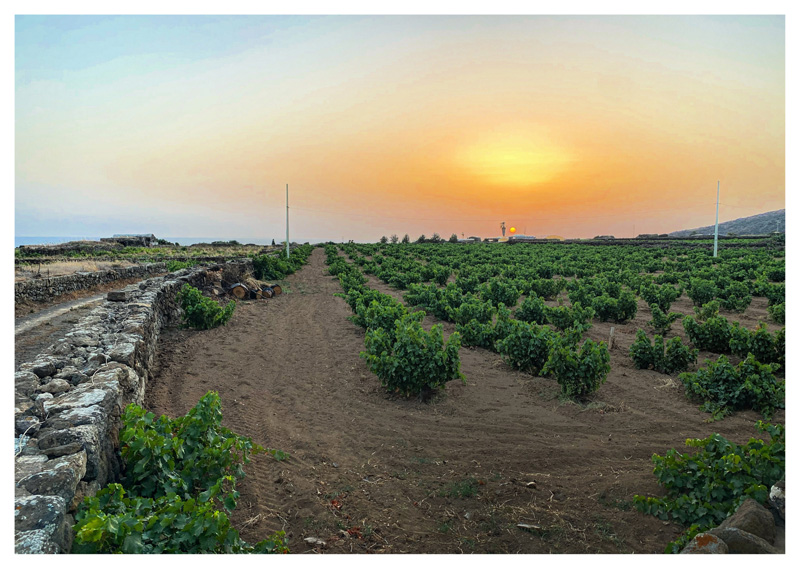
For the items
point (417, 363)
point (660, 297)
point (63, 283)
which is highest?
point (63, 283)

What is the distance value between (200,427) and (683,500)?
492 cm

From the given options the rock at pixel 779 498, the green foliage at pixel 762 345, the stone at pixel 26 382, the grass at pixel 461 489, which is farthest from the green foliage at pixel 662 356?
the stone at pixel 26 382

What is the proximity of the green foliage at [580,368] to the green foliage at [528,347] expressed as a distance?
3.76 ft

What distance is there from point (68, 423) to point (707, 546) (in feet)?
16.6

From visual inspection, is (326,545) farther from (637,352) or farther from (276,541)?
(637,352)

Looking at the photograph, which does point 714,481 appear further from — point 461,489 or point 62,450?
point 62,450

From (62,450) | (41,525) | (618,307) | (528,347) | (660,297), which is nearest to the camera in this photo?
(41,525)

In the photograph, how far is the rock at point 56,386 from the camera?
4.72 m

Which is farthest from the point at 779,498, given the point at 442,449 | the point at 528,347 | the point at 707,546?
the point at 528,347

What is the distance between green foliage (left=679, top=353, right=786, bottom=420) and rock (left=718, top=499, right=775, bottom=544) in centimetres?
415

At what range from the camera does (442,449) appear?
6.41 metres

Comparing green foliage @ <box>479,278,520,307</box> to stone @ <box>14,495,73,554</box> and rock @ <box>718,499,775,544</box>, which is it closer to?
rock @ <box>718,499,775,544</box>

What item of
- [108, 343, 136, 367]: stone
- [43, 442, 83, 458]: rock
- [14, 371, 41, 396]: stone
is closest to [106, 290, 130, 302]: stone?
[108, 343, 136, 367]: stone

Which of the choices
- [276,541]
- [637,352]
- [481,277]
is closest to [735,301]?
[637,352]
